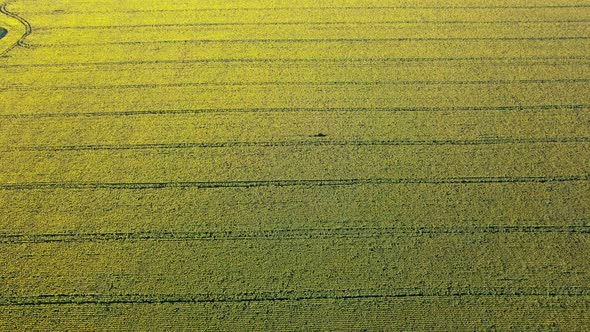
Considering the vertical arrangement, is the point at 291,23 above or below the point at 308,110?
above

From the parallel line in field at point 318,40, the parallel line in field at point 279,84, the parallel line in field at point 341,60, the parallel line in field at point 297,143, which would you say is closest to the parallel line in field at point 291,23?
the parallel line in field at point 318,40

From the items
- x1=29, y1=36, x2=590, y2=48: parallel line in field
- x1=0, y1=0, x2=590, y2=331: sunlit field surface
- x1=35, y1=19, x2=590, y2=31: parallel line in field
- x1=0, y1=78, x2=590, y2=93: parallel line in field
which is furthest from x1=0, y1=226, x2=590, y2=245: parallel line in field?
x1=35, y1=19, x2=590, y2=31: parallel line in field

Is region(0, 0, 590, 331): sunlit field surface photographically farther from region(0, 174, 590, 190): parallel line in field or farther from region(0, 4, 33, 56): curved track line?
region(0, 4, 33, 56): curved track line

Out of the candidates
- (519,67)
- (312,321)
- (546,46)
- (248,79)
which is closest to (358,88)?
(248,79)

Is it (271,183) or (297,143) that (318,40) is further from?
(271,183)

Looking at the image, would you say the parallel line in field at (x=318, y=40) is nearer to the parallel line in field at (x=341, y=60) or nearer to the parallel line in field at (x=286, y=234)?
the parallel line in field at (x=341, y=60)

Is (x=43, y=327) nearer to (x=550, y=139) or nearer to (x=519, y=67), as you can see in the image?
(x=550, y=139)

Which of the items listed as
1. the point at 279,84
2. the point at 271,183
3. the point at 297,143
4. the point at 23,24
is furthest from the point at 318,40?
the point at 23,24
